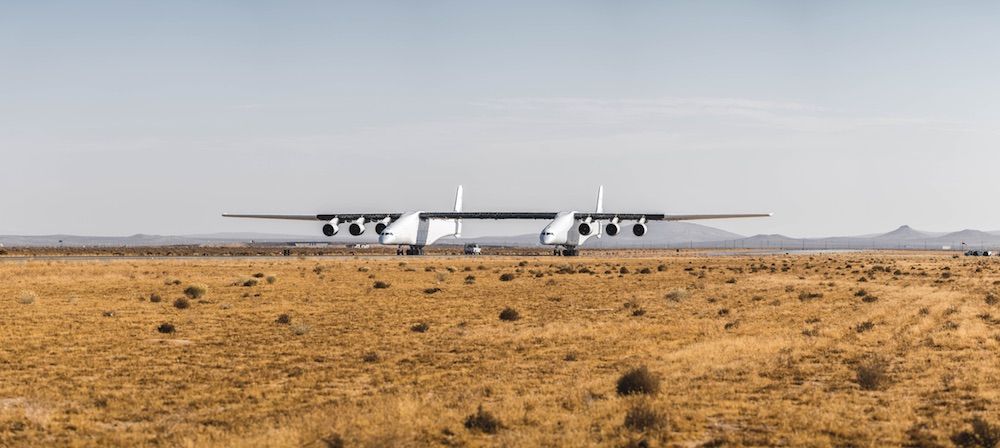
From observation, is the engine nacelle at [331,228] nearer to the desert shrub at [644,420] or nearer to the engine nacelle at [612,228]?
the engine nacelle at [612,228]

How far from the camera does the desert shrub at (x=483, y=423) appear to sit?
447 inches

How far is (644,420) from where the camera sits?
1146 cm

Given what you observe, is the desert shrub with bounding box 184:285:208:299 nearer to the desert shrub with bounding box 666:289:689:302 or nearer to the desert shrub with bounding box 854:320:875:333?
the desert shrub with bounding box 666:289:689:302

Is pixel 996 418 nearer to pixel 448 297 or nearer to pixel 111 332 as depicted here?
pixel 111 332

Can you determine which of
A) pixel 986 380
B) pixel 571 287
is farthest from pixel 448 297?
pixel 986 380

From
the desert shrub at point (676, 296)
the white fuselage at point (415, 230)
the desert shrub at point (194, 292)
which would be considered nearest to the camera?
the desert shrub at point (676, 296)

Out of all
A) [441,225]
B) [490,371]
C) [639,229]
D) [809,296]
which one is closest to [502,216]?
[441,225]

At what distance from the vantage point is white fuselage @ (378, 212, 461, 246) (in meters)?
93.8

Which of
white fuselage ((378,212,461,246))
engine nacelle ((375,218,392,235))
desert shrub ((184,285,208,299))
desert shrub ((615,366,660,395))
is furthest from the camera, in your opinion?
engine nacelle ((375,218,392,235))

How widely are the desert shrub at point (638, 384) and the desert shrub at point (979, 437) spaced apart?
435 cm

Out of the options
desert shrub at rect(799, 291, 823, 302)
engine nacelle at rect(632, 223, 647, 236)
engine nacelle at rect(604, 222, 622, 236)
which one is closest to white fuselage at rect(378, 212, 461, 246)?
engine nacelle at rect(604, 222, 622, 236)

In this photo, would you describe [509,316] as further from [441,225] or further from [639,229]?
[441,225]

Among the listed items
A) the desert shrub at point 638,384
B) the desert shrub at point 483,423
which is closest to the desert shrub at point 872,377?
the desert shrub at point 638,384

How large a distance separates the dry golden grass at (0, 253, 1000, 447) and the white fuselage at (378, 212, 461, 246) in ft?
192
